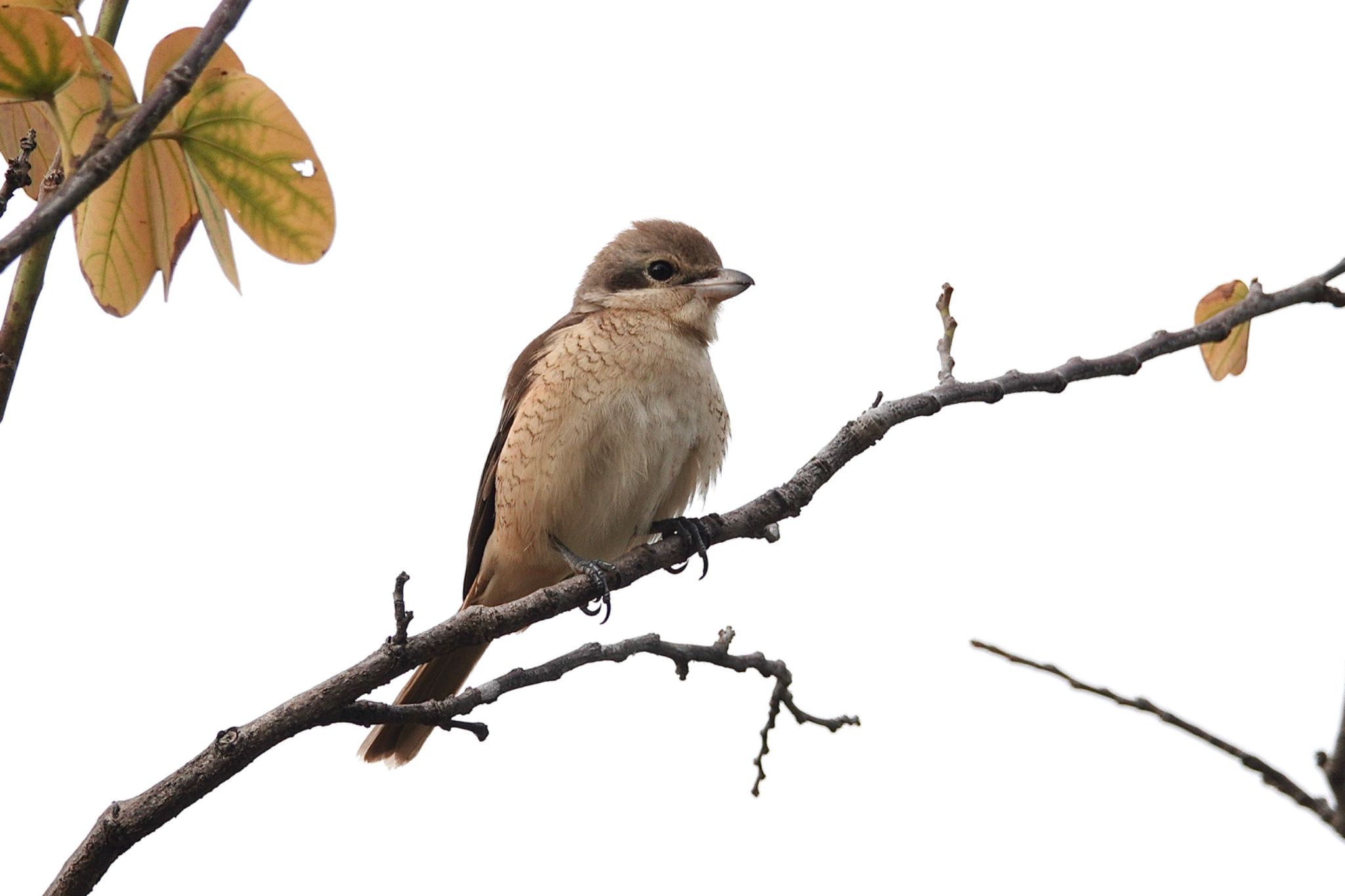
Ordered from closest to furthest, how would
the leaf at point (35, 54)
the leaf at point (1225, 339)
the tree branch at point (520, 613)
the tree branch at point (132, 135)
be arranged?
the tree branch at point (132, 135) < the leaf at point (35, 54) < the tree branch at point (520, 613) < the leaf at point (1225, 339)

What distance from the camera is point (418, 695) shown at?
5145 mm

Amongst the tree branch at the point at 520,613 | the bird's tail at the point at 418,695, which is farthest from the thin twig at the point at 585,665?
the bird's tail at the point at 418,695

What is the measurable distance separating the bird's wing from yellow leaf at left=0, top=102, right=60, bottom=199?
113 inches

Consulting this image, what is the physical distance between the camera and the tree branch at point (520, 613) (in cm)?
223

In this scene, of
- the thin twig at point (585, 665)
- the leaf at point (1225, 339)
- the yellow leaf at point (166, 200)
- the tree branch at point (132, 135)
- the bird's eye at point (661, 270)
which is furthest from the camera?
the bird's eye at point (661, 270)

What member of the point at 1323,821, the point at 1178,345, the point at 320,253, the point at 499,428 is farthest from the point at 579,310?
the point at 1323,821

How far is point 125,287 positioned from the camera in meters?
2.07

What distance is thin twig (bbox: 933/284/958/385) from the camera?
3.12 m

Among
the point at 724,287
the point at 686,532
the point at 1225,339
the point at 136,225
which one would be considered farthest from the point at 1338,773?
the point at 724,287

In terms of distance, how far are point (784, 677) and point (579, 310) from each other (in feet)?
7.90

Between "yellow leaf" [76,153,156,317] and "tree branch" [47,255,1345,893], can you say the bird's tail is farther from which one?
"yellow leaf" [76,153,156,317]

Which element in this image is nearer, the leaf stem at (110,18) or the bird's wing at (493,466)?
the leaf stem at (110,18)

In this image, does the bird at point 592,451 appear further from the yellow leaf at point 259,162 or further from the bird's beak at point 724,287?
the yellow leaf at point 259,162

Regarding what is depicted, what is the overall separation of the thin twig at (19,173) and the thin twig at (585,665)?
40.7 inches
